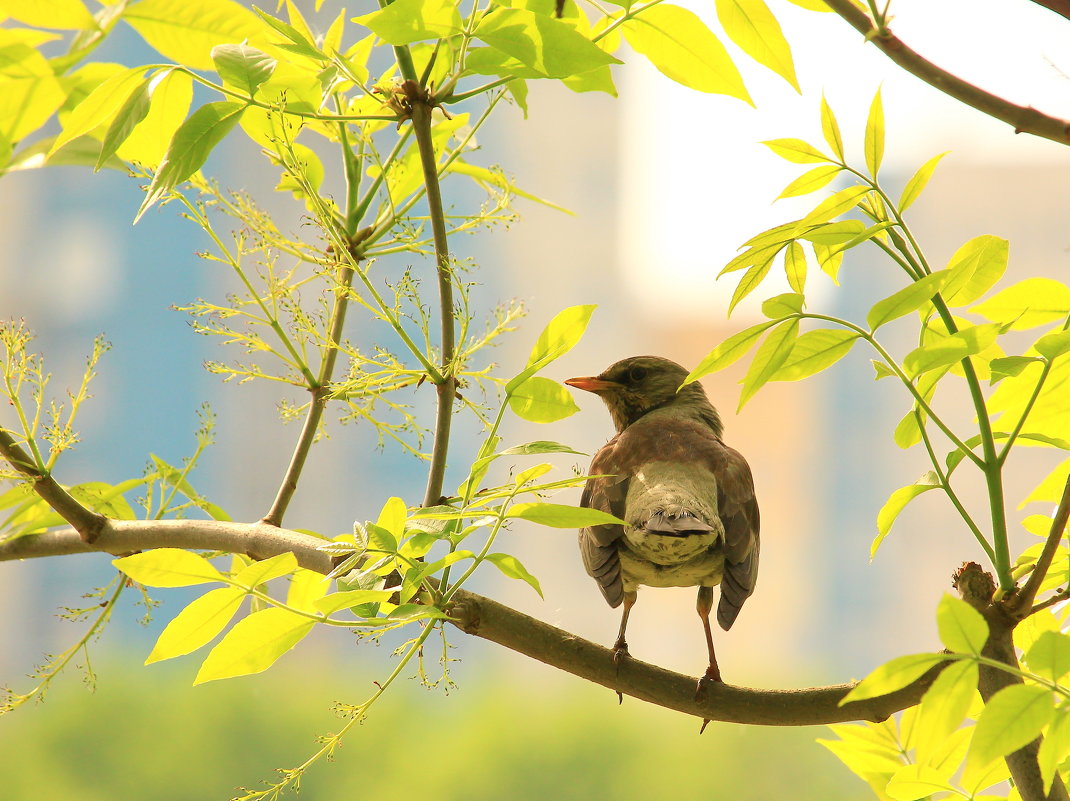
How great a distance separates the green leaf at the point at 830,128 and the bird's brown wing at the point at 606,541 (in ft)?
0.96

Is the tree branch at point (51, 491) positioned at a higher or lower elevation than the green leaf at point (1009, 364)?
lower

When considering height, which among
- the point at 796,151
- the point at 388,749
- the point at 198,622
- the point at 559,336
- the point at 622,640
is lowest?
the point at 388,749

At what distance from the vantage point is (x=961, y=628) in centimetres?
32

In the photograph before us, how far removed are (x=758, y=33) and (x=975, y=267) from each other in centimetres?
14

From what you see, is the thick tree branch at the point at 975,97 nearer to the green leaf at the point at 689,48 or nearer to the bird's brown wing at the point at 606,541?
the green leaf at the point at 689,48

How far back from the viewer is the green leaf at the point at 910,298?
383 millimetres

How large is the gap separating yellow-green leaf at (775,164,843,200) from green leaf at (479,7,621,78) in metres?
0.12

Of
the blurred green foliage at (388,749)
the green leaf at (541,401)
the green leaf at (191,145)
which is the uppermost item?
the green leaf at (191,145)

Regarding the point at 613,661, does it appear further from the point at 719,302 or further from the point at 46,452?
the point at 719,302

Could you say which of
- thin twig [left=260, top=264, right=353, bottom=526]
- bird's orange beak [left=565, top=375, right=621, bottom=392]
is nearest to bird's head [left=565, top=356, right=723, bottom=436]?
bird's orange beak [left=565, top=375, right=621, bottom=392]

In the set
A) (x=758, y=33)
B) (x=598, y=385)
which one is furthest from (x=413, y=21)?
(x=598, y=385)

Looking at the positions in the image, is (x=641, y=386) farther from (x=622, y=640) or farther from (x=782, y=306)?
(x=782, y=306)

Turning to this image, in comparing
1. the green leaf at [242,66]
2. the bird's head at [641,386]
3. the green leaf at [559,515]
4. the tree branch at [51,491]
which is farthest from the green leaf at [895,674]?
the bird's head at [641,386]

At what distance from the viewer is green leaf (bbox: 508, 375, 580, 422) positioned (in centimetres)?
52
